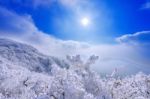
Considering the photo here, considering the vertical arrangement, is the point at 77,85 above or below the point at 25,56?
below

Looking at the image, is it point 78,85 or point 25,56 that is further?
point 25,56

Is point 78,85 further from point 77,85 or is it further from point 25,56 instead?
point 25,56

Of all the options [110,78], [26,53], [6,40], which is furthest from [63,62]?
[110,78]

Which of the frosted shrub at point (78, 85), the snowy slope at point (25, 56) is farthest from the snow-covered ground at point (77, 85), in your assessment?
the snowy slope at point (25, 56)

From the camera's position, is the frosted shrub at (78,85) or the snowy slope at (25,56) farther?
the snowy slope at (25,56)

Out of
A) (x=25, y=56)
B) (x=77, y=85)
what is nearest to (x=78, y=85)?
(x=77, y=85)

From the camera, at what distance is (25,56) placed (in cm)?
15912

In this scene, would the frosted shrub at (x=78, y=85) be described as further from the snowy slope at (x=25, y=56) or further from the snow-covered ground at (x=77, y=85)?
the snowy slope at (x=25, y=56)

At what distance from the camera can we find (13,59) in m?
147

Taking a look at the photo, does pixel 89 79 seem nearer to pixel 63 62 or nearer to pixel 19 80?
pixel 19 80

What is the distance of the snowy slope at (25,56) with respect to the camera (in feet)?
486

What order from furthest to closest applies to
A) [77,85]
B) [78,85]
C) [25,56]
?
[25,56], [78,85], [77,85]

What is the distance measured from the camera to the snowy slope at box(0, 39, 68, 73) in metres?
148

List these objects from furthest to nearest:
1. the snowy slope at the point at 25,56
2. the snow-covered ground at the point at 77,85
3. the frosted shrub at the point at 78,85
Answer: the snowy slope at the point at 25,56, the frosted shrub at the point at 78,85, the snow-covered ground at the point at 77,85
